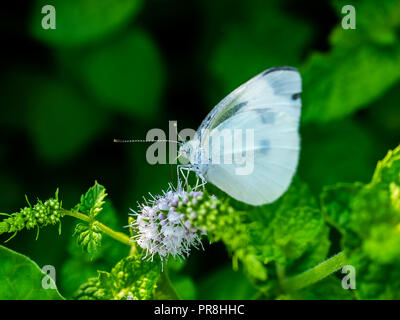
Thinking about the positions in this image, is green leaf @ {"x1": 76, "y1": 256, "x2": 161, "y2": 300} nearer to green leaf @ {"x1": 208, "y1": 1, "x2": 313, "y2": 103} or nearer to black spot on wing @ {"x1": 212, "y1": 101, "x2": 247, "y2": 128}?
black spot on wing @ {"x1": 212, "y1": 101, "x2": 247, "y2": 128}

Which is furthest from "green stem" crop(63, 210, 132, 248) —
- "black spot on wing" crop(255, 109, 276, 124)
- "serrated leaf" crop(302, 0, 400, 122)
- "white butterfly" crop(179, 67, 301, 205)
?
"serrated leaf" crop(302, 0, 400, 122)

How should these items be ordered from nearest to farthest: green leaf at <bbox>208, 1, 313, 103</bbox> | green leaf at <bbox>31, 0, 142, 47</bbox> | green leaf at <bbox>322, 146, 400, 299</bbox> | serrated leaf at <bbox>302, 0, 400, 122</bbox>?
green leaf at <bbox>322, 146, 400, 299</bbox>, serrated leaf at <bbox>302, 0, 400, 122</bbox>, green leaf at <bbox>31, 0, 142, 47</bbox>, green leaf at <bbox>208, 1, 313, 103</bbox>

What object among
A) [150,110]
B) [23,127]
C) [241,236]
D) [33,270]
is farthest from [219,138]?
[23,127]

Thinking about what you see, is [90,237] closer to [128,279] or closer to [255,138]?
[128,279]

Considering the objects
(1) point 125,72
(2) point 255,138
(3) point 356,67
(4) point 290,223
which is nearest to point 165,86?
(1) point 125,72

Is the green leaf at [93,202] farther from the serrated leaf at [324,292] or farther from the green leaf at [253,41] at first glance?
the green leaf at [253,41]

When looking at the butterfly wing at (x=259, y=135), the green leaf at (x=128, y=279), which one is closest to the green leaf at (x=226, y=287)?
the butterfly wing at (x=259, y=135)

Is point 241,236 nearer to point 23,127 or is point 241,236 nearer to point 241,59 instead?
point 241,59
